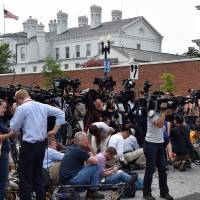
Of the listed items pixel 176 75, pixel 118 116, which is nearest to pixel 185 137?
pixel 118 116

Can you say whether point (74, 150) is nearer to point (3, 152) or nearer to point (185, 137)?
point (3, 152)

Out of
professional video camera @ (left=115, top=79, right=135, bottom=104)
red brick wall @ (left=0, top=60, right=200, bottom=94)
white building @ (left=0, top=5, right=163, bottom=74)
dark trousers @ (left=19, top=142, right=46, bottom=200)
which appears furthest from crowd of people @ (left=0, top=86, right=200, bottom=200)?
white building @ (left=0, top=5, right=163, bottom=74)

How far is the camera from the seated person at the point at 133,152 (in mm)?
11141

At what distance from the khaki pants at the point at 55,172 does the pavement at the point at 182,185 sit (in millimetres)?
962

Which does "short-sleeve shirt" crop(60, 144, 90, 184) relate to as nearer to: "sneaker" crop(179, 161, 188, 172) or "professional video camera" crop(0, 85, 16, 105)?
"professional video camera" crop(0, 85, 16, 105)

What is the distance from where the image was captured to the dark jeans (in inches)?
328

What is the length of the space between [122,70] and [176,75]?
4.57 m

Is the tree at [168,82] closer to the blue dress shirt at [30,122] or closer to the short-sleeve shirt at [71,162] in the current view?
the short-sleeve shirt at [71,162]

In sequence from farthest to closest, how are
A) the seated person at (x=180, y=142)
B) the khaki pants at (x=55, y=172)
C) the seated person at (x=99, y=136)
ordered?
the seated person at (x=180, y=142) < the seated person at (x=99, y=136) < the khaki pants at (x=55, y=172)

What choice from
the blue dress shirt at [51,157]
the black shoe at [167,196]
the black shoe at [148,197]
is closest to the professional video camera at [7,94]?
the blue dress shirt at [51,157]

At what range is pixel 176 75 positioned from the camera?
32000mm

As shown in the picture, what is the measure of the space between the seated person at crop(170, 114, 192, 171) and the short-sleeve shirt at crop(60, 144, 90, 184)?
398 cm

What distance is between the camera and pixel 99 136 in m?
9.85

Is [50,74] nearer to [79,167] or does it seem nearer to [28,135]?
[79,167]
